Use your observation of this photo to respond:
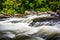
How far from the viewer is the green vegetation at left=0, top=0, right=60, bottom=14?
13.1 metres

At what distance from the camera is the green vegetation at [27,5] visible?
13.1 meters

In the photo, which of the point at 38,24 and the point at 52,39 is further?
the point at 38,24

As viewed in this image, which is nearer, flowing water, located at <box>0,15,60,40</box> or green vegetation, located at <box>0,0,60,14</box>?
flowing water, located at <box>0,15,60,40</box>

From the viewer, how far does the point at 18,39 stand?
6.42m

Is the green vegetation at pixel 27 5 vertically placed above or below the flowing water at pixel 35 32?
above

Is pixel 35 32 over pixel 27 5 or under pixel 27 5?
under

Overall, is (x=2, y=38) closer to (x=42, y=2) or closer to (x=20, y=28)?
(x=20, y=28)

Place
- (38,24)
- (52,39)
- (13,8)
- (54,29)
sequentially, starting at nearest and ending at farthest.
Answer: (52,39) < (54,29) < (38,24) < (13,8)

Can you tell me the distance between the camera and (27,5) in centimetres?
1348

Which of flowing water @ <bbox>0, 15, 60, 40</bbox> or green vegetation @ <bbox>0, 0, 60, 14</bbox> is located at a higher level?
green vegetation @ <bbox>0, 0, 60, 14</bbox>

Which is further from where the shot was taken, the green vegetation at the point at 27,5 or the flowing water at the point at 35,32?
the green vegetation at the point at 27,5

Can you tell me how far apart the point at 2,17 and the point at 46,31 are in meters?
4.57

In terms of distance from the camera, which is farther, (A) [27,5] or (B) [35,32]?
(A) [27,5]

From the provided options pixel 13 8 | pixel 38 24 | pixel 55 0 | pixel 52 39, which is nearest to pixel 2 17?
pixel 13 8
